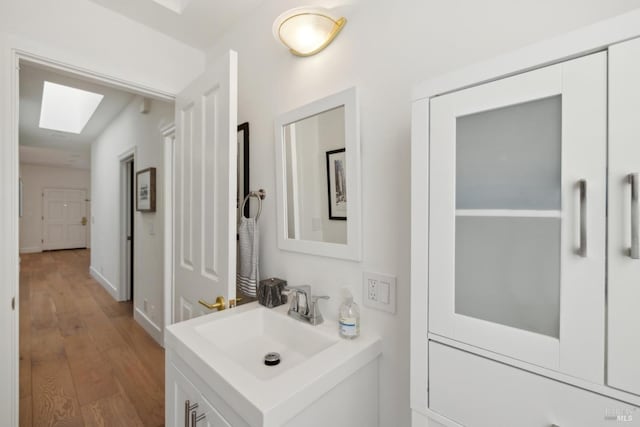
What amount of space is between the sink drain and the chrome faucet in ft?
0.56

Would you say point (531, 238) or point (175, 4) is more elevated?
point (175, 4)

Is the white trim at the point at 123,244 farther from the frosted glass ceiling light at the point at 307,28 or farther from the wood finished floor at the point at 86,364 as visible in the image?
the frosted glass ceiling light at the point at 307,28

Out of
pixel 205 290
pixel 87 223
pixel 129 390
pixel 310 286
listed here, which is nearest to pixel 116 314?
pixel 129 390

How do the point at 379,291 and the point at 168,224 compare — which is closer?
the point at 379,291

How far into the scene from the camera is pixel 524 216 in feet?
2.07

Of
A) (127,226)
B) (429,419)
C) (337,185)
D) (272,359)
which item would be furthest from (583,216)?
(127,226)

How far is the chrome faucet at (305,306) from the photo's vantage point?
4.05 ft

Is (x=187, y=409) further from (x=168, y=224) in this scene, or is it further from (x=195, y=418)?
(x=168, y=224)

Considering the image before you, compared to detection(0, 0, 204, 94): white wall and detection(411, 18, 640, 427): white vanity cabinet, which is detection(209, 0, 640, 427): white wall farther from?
detection(0, 0, 204, 94): white wall

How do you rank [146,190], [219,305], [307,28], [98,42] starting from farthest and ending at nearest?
[146,190] < [98,42] < [219,305] < [307,28]

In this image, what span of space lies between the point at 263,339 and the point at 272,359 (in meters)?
0.21

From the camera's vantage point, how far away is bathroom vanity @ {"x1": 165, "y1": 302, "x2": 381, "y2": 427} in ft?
2.57

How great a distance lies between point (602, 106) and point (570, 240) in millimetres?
246

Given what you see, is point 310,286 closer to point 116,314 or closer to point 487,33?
point 487,33
